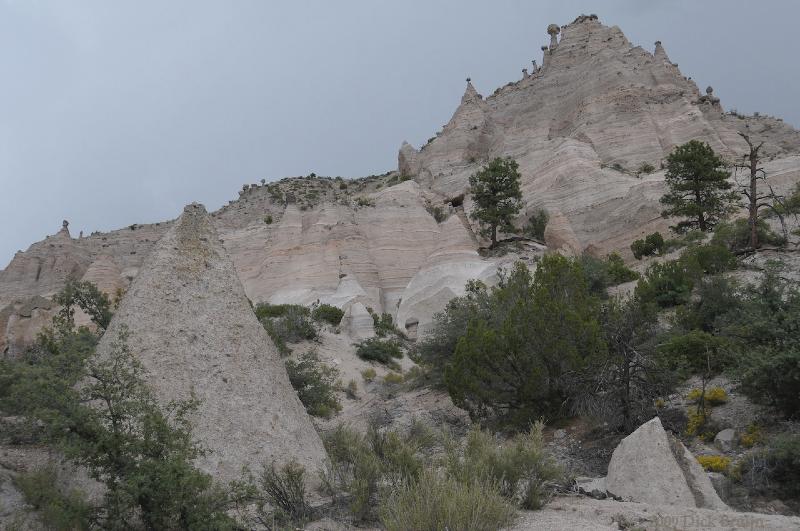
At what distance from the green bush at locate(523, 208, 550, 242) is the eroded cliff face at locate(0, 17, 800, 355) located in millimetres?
1402

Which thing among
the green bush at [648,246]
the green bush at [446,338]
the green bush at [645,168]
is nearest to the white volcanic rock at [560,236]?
the green bush at [648,246]

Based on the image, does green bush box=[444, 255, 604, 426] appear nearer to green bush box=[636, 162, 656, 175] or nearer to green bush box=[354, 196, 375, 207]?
green bush box=[636, 162, 656, 175]

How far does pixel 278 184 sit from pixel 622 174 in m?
34.0

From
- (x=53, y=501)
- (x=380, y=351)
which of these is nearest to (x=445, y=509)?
(x=53, y=501)

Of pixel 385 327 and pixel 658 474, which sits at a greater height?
pixel 385 327

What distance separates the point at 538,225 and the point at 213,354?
33.8m

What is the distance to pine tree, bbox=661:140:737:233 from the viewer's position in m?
29.4

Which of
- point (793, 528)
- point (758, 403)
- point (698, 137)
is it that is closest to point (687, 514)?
point (793, 528)

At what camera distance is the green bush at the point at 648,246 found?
29.8m

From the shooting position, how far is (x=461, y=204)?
4878cm

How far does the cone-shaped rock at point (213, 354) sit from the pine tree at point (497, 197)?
30.4 m

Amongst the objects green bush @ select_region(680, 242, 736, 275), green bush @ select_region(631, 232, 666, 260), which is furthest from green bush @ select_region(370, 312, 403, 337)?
green bush @ select_region(680, 242, 736, 275)

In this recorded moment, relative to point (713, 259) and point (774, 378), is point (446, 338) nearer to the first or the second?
point (713, 259)

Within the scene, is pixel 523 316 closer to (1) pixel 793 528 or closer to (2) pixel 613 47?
(1) pixel 793 528
